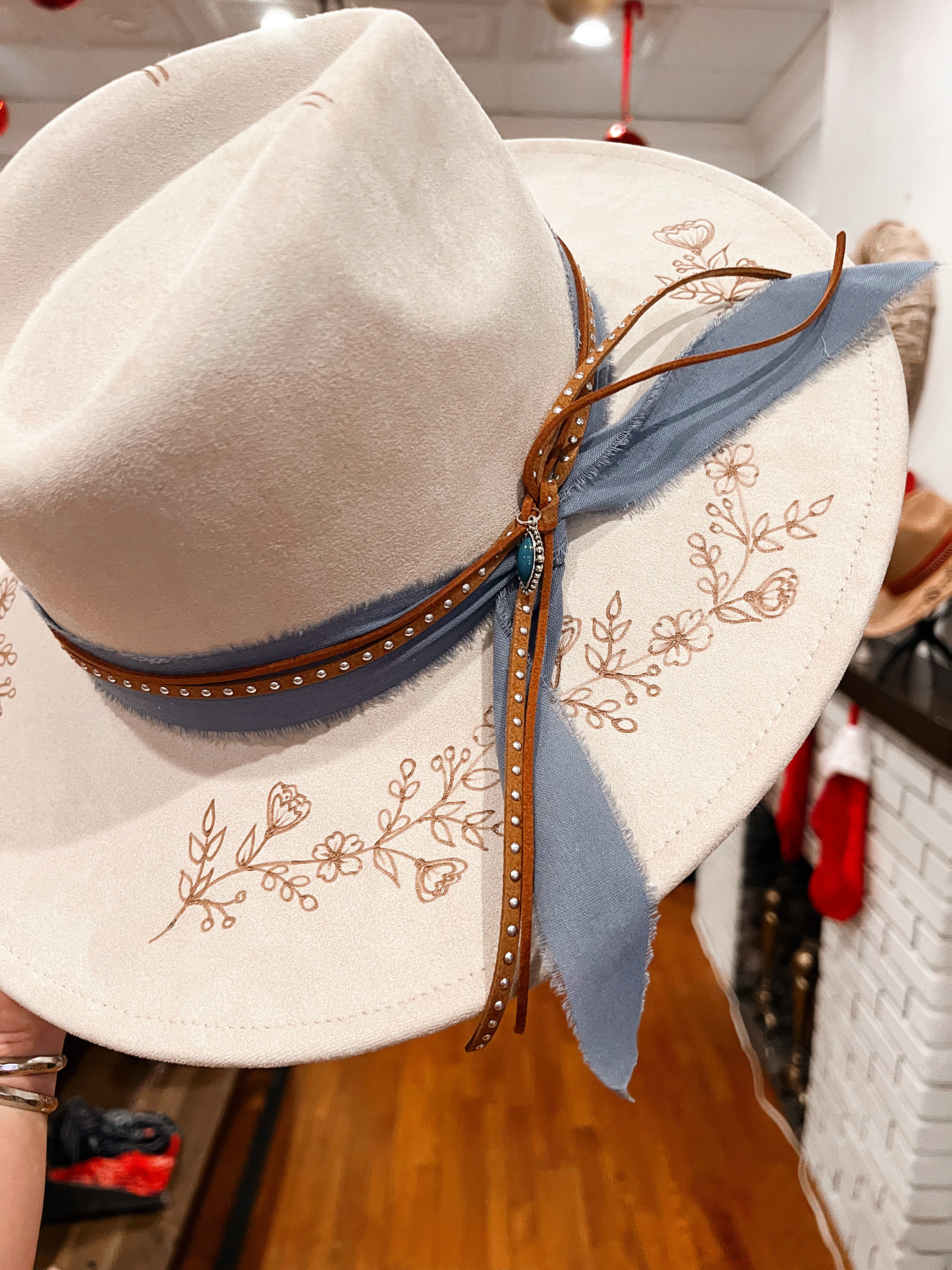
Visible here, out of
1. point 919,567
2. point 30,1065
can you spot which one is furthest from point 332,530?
point 919,567

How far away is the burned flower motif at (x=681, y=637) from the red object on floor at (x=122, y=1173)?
1.60 metres

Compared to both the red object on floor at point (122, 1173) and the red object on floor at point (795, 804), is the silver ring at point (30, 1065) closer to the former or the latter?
the red object on floor at point (122, 1173)

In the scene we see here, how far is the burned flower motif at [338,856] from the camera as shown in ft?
1.57

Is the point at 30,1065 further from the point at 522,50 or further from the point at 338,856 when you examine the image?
the point at 522,50

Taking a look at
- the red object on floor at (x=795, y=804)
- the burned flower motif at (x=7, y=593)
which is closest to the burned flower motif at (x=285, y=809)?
the burned flower motif at (x=7, y=593)

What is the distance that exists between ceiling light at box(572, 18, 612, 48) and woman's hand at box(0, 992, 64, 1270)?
262cm

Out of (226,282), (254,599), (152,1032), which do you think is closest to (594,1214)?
(152,1032)

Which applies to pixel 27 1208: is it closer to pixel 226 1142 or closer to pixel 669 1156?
pixel 226 1142

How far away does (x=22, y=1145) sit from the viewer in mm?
566

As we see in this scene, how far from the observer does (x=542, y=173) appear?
68 centimetres

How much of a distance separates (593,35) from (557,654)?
8.70 ft

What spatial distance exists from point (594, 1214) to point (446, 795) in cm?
193

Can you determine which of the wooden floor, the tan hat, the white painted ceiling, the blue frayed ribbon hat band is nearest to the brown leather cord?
the blue frayed ribbon hat band

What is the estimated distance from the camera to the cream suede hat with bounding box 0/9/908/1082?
40 centimetres
